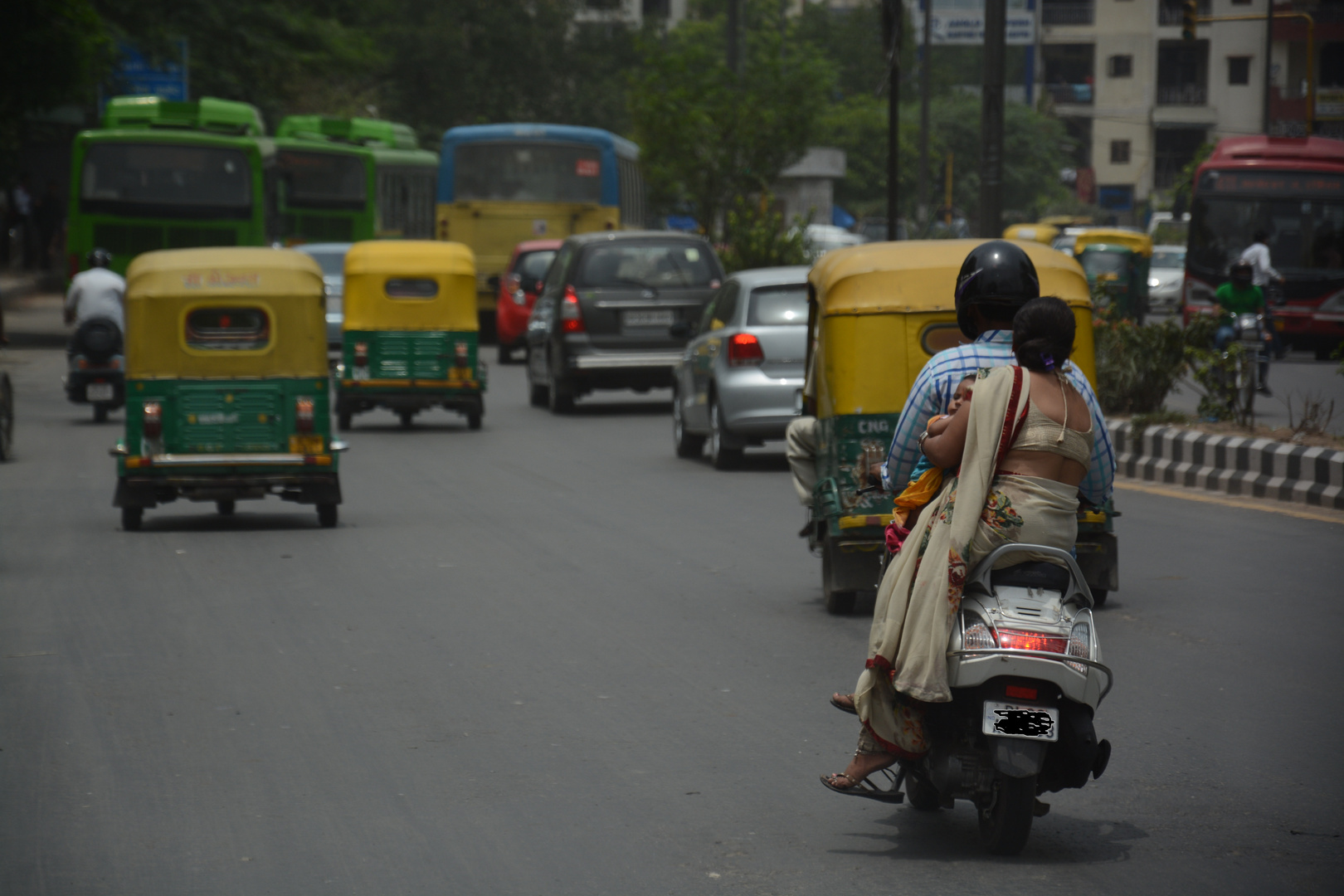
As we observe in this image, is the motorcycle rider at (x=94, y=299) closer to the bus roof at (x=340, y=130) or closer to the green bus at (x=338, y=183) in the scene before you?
the green bus at (x=338, y=183)

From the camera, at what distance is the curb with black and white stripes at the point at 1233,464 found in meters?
12.9

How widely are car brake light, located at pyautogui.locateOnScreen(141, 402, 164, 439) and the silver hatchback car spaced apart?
197 inches

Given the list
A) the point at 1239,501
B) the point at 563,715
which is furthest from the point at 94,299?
the point at 563,715

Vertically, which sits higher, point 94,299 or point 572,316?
point 94,299

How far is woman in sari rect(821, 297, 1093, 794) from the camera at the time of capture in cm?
476

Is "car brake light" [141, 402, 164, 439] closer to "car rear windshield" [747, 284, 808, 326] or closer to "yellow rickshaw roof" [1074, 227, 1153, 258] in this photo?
"car rear windshield" [747, 284, 808, 326]

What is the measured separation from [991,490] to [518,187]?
100 ft

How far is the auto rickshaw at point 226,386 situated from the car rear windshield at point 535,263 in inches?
604

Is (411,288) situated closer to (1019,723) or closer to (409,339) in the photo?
(409,339)

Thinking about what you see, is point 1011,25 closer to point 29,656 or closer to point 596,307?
point 596,307

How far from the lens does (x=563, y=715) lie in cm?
673

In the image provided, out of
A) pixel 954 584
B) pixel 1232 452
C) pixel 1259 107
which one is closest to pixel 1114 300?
pixel 1232 452

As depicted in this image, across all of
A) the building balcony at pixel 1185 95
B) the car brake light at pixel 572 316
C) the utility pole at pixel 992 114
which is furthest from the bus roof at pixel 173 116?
the building balcony at pixel 1185 95

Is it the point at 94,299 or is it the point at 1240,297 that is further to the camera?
the point at 1240,297
